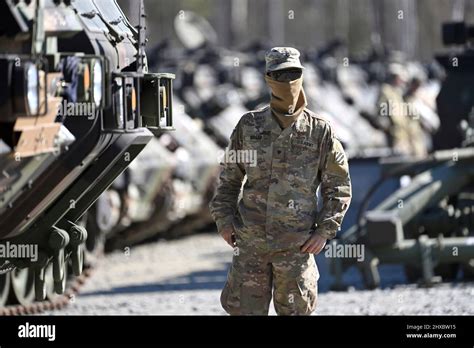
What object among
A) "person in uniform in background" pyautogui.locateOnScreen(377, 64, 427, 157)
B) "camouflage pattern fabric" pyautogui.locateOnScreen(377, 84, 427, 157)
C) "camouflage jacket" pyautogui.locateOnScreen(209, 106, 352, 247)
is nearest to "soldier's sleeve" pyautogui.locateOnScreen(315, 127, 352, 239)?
"camouflage jacket" pyautogui.locateOnScreen(209, 106, 352, 247)

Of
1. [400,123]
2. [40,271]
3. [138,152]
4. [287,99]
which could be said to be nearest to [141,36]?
[138,152]

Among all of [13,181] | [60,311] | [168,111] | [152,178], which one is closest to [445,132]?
[152,178]

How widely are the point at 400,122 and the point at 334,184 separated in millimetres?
22344

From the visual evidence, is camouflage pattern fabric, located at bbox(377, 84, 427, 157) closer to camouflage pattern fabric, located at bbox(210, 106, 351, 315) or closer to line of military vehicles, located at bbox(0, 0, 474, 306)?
line of military vehicles, located at bbox(0, 0, 474, 306)

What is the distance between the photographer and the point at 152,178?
21859mm

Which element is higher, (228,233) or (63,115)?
(63,115)

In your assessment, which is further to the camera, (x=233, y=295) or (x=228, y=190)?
(x=228, y=190)

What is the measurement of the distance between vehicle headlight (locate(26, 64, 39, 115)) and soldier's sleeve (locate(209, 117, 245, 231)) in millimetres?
1227

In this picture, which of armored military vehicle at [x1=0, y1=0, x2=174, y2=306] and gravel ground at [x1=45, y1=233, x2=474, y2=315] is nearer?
armored military vehicle at [x1=0, y1=0, x2=174, y2=306]

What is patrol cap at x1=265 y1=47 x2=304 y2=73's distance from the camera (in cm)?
867

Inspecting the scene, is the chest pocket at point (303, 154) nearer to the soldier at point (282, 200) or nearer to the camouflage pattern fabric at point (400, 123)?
the soldier at point (282, 200)

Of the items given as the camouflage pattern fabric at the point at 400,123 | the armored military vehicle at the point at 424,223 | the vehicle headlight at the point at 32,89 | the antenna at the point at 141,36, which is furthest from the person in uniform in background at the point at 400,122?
the vehicle headlight at the point at 32,89

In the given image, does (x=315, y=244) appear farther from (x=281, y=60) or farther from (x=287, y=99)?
(x=281, y=60)

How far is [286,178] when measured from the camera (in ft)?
28.8
